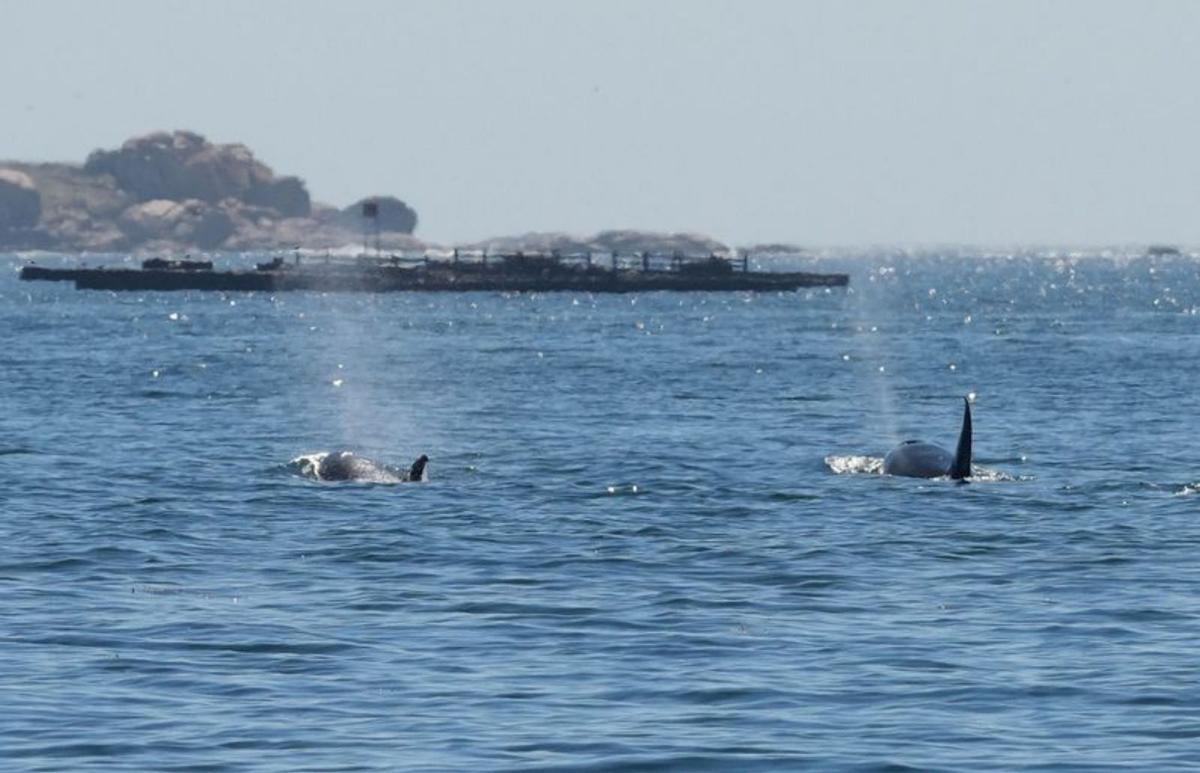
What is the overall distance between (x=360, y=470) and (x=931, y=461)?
932 centimetres

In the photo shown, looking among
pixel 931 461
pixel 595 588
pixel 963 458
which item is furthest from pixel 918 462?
pixel 595 588

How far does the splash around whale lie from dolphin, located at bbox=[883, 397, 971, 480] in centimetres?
778

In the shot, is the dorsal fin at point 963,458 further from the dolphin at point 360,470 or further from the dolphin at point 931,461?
the dolphin at point 360,470

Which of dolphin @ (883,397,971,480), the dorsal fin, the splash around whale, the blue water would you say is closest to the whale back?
dolphin @ (883,397,971,480)

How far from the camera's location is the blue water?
18484 millimetres

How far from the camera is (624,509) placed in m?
35.1

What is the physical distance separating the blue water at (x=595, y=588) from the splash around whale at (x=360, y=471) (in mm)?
542

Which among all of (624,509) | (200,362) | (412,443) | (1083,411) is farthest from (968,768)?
(200,362)

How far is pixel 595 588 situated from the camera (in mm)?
26188

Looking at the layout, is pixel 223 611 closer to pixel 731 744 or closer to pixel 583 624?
pixel 583 624

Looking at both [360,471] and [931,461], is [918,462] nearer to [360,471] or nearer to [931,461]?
[931,461]

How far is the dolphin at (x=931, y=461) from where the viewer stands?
127ft

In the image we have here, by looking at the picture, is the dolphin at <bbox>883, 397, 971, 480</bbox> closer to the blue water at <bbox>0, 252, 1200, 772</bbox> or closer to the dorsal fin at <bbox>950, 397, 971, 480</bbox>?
the dorsal fin at <bbox>950, 397, 971, 480</bbox>

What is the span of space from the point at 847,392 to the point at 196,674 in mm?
50744
